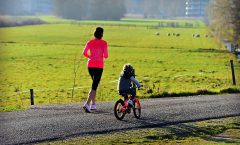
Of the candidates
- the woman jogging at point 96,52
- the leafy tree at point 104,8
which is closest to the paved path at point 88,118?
the woman jogging at point 96,52

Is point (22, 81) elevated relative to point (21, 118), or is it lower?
elevated

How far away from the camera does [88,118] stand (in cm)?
1169

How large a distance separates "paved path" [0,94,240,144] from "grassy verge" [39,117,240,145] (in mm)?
382

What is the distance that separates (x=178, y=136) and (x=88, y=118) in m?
2.46

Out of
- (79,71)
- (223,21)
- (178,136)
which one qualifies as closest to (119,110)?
(178,136)

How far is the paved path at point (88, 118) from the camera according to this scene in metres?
9.80

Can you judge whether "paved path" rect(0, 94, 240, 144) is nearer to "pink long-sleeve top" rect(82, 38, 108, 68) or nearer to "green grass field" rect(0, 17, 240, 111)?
"pink long-sleeve top" rect(82, 38, 108, 68)

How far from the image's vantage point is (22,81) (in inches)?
1469

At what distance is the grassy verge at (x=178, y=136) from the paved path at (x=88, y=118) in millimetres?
382

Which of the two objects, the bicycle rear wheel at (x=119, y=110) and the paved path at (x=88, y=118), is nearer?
the paved path at (x=88, y=118)

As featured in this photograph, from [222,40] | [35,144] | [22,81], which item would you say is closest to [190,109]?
[35,144]

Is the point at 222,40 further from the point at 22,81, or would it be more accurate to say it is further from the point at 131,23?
the point at 131,23

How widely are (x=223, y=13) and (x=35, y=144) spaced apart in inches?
1711

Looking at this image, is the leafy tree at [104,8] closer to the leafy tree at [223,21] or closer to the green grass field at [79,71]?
the green grass field at [79,71]
